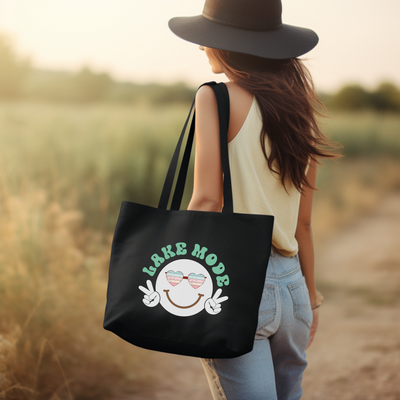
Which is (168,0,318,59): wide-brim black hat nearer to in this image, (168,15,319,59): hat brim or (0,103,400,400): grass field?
(168,15,319,59): hat brim

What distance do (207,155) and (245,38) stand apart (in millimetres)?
352

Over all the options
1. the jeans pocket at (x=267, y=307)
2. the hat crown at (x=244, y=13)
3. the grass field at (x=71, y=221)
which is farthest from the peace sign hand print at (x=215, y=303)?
the hat crown at (x=244, y=13)

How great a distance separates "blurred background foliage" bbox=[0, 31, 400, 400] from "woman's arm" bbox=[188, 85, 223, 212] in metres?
0.46

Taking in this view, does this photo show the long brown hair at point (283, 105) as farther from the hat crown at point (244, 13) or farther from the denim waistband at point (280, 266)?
the denim waistband at point (280, 266)

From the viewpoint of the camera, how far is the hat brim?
104 centimetres

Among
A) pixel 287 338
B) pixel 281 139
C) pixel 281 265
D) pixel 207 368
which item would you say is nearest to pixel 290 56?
pixel 281 139

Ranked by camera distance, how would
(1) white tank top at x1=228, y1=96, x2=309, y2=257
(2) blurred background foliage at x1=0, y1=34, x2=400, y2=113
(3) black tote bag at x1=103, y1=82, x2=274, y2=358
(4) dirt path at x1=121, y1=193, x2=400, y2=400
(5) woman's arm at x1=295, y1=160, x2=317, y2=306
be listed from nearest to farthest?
(3) black tote bag at x1=103, y1=82, x2=274, y2=358 < (1) white tank top at x1=228, y1=96, x2=309, y2=257 < (5) woman's arm at x1=295, y1=160, x2=317, y2=306 < (4) dirt path at x1=121, y1=193, x2=400, y2=400 < (2) blurred background foliage at x1=0, y1=34, x2=400, y2=113

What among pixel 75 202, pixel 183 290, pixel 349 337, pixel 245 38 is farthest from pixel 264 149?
pixel 75 202

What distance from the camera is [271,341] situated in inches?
41.6

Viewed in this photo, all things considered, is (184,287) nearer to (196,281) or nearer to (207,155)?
(196,281)

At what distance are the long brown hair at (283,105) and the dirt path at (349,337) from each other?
6.32 ft

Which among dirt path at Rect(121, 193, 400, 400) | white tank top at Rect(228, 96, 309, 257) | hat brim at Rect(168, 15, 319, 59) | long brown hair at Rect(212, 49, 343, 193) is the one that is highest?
hat brim at Rect(168, 15, 319, 59)

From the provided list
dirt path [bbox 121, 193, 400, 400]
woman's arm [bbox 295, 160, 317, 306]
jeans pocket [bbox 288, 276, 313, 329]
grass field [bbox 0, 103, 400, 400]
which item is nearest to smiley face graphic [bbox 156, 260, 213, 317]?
jeans pocket [bbox 288, 276, 313, 329]

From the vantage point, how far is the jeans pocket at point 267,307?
973 millimetres
